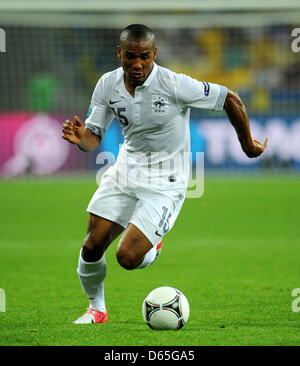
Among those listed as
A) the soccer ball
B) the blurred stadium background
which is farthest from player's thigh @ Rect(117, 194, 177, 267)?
Result: the blurred stadium background

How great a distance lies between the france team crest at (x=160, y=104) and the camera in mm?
6188

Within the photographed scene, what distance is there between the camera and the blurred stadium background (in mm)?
20203

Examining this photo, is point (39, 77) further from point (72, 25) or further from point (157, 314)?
point (157, 314)

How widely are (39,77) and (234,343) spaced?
1799cm

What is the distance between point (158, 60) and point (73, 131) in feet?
59.8

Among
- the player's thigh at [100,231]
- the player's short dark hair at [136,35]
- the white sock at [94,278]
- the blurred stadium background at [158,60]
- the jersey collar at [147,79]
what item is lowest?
the white sock at [94,278]

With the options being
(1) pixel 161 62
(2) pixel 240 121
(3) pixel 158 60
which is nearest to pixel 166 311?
(2) pixel 240 121

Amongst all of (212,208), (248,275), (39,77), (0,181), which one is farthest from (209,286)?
(39,77)

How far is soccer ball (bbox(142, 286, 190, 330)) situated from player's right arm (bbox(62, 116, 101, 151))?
1336mm

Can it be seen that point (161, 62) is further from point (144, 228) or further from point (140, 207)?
point (144, 228)

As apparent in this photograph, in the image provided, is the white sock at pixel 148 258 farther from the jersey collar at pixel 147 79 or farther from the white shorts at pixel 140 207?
the jersey collar at pixel 147 79

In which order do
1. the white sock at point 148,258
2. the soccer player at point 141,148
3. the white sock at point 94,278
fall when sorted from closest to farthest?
the soccer player at point 141,148, the white sock at point 148,258, the white sock at point 94,278

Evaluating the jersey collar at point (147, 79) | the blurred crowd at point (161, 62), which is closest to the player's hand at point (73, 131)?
the jersey collar at point (147, 79)

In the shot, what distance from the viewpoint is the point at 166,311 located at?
5.88m
